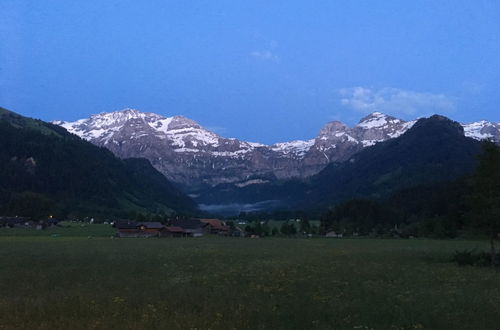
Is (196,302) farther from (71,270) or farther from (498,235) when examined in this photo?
(498,235)

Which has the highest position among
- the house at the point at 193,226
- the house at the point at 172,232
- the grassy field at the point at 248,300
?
the house at the point at 193,226

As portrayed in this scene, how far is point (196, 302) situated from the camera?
72.6 feet

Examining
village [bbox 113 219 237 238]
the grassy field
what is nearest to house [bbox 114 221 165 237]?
village [bbox 113 219 237 238]

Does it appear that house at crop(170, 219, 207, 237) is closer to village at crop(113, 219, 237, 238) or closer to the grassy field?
village at crop(113, 219, 237, 238)

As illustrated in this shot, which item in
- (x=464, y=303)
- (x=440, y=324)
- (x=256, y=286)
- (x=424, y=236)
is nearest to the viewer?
(x=440, y=324)

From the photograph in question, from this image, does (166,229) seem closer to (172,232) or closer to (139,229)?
(172,232)

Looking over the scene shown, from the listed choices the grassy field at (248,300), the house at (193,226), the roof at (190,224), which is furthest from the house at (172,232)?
the grassy field at (248,300)

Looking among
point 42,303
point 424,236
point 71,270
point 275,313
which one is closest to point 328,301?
point 275,313

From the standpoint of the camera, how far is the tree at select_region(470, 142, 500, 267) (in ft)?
155

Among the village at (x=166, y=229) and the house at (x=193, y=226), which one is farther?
the house at (x=193, y=226)

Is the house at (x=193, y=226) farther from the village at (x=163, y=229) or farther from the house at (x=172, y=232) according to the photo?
the house at (x=172, y=232)

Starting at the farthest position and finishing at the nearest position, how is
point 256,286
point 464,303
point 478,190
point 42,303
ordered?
point 478,190 < point 256,286 < point 464,303 < point 42,303

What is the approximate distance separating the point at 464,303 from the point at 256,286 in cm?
1092

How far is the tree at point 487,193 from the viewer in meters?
47.1
